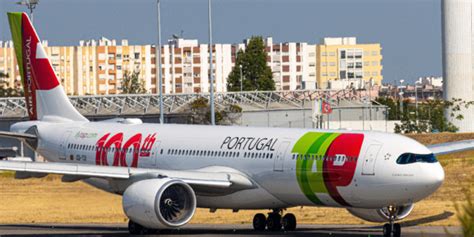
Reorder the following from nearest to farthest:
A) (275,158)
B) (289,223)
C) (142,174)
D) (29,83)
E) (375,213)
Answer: (375,213) < (275,158) < (142,174) < (289,223) < (29,83)

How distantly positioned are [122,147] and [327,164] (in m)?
9.21

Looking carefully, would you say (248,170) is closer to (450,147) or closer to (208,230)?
(208,230)

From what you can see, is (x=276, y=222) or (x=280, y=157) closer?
(x=280, y=157)

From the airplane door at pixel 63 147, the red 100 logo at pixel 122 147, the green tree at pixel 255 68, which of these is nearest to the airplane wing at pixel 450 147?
the red 100 logo at pixel 122 147

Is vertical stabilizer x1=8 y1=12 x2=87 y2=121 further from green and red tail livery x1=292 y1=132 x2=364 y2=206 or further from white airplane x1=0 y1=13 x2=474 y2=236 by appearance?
green and red tail livery x1=292 y1=132 x2=364 y2=206

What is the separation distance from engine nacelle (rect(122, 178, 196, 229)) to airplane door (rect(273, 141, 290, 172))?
8.61 ft

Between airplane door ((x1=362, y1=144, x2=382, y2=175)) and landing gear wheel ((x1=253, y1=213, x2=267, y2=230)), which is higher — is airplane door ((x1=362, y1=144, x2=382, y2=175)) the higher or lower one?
the higher one

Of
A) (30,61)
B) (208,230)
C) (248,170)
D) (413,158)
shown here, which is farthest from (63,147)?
(413,158)

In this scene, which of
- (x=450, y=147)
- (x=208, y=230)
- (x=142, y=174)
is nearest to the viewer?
(x=142, y=174)

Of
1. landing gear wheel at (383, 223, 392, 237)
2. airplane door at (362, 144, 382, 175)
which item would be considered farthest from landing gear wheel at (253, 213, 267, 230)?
landing gear wheel at (383, 223, 392, 237)

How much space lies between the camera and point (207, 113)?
104438 mm

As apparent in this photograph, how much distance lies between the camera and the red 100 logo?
43.8m

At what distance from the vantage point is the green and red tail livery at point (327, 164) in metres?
37.6

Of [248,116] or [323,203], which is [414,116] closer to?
[248,116]
